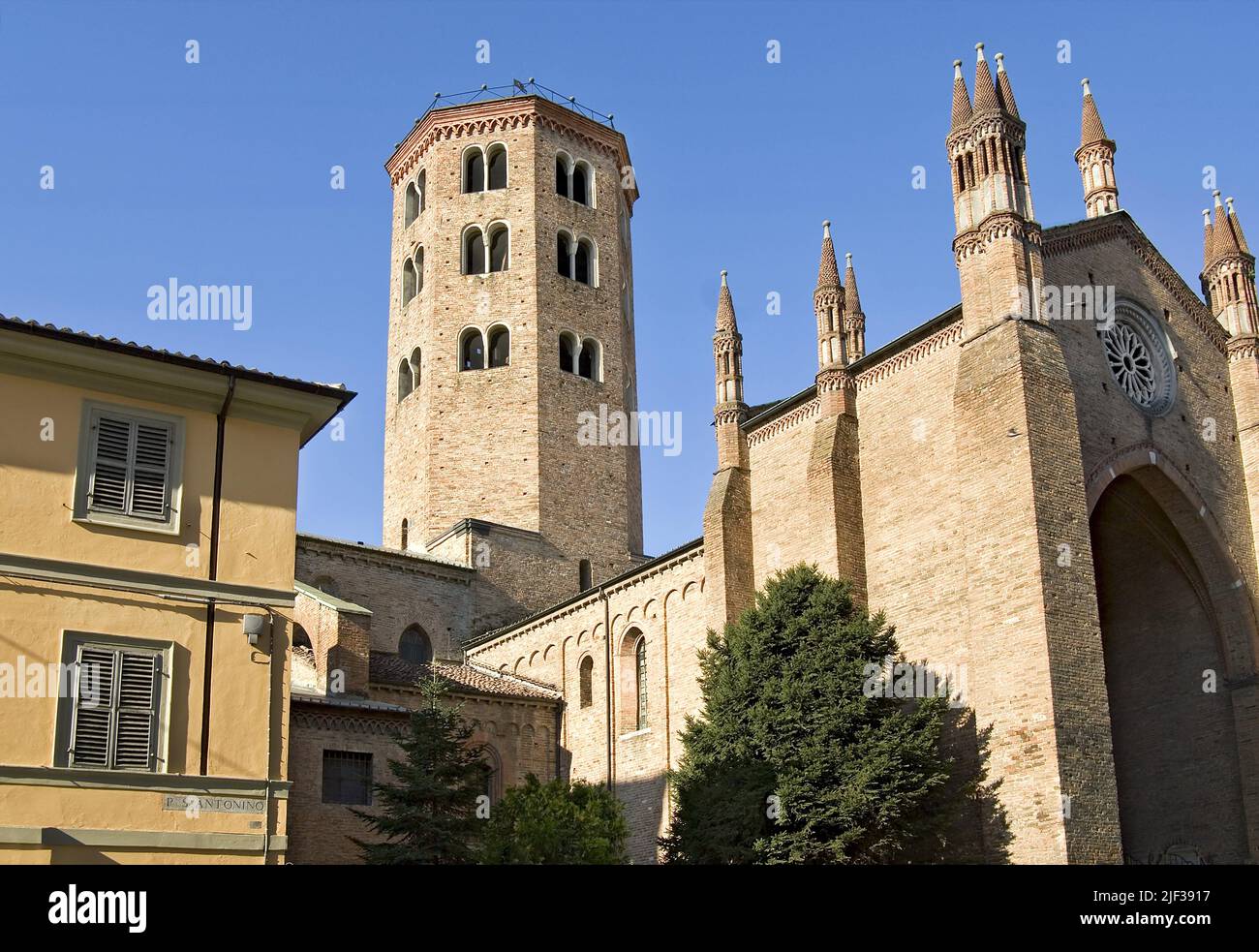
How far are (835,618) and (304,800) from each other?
11.2 m

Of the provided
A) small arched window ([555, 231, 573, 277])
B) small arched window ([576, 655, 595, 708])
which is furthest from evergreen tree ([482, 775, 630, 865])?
small arched window ([555, 231, 573, 277])

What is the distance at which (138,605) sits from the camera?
589 inches

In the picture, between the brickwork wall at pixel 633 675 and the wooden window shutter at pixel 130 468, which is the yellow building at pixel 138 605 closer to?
the wooden window shutter at pixel 130 468

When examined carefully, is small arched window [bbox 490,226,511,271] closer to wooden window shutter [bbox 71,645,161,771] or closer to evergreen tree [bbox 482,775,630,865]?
evergreen tree [bbox 482,775,630,865]

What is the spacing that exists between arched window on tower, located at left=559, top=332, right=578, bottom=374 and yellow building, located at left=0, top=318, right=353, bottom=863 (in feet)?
81.5

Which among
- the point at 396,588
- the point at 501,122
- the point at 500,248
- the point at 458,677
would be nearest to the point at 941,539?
the point at 458,677

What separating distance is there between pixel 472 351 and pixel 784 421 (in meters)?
15.2

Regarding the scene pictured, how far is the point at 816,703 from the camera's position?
21531 mm

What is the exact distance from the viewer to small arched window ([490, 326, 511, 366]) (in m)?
41.0

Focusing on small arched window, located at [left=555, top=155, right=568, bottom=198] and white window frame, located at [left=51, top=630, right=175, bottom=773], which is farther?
small arched window, located at [left=555, top=155, right=568, bottom=198]

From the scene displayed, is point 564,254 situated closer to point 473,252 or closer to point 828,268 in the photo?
point 473,252

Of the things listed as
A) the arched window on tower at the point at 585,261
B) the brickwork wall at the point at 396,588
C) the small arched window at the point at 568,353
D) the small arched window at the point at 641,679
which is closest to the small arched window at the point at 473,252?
the arched window on tower at the point at 585,261
